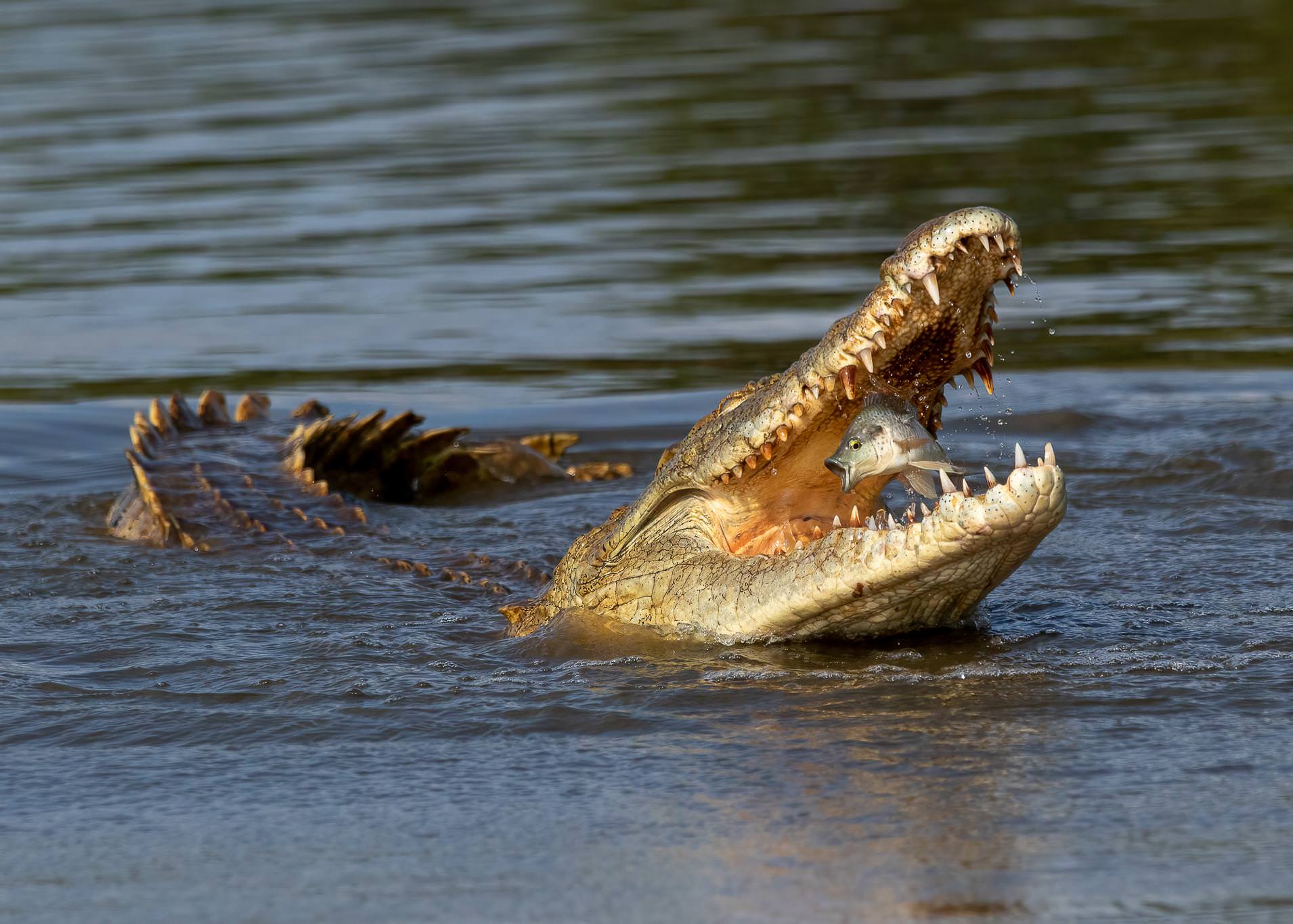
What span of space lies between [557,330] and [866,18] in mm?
13733

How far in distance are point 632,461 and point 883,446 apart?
3.73m

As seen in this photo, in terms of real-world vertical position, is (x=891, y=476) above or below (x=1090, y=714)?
above

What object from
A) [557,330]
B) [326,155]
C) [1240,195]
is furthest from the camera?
[326,155]

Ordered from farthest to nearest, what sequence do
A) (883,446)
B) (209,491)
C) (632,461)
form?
(632,461), (209,491), (883,446)

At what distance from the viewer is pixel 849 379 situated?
3.83m

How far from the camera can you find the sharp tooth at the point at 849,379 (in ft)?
12.5

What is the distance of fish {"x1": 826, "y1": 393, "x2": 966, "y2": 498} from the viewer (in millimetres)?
3807

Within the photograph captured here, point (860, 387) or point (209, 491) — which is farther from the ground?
point (860, 387)

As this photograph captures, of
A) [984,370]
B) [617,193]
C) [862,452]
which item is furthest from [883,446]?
[617,193]

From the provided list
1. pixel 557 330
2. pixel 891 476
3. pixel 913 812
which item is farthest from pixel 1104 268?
pixel 913 812

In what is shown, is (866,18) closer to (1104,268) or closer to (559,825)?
(1104,268)

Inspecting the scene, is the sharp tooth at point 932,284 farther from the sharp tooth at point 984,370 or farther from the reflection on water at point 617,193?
the reflection on water at point 617,193

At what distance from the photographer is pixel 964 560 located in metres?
3.74

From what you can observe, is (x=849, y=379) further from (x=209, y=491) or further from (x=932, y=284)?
(x=209, y=491)
